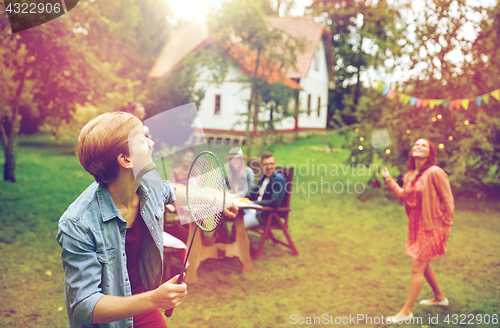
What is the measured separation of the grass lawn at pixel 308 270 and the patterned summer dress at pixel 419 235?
79 cm

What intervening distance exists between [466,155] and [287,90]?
4490 mm

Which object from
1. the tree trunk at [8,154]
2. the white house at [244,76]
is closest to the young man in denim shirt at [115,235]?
the white house at [244,76]

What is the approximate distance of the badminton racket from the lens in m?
1.60

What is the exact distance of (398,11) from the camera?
10547 millimetres

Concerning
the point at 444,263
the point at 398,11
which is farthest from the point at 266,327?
the point at 398,11

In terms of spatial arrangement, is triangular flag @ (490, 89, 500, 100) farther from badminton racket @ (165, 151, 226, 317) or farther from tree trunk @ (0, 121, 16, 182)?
tree trunk @ (0, 121, 16, 182)

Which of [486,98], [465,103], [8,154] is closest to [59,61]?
[8,154]

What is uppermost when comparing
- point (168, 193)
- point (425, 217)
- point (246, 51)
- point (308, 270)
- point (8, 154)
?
point (246, 51)

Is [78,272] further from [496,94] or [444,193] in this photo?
[496,94]

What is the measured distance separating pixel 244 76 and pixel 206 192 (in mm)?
8153

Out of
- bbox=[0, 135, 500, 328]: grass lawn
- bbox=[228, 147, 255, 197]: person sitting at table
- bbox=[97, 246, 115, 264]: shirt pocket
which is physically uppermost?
bbox=[97, 246, 115, 264]: shirt pocket

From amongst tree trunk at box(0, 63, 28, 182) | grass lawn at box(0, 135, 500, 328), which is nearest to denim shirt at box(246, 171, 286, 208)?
grass lawn at box(0, 135, 500, 328)

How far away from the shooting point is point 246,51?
363 inches

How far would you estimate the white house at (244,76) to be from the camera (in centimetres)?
930
